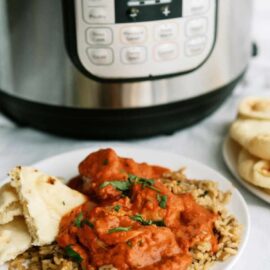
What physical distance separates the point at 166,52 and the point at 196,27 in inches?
2.0

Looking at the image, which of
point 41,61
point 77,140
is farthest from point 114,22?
point 77,140

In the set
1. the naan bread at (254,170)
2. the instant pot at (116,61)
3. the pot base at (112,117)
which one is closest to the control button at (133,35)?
the instant pot at (116,61)

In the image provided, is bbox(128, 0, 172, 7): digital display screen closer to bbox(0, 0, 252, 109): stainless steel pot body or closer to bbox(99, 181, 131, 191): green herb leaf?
bbox(0, 0, 252, 109): stainless steel pot body

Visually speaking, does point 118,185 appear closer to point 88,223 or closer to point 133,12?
point 88,223

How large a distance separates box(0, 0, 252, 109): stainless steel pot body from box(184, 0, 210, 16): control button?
32 millimetres

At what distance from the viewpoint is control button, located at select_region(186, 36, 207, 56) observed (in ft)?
2.72

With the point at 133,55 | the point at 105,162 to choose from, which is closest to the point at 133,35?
the point at 133,55

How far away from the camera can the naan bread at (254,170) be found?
76cm

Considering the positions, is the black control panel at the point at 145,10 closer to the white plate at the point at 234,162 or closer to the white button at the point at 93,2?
the white button at the point at 93,2

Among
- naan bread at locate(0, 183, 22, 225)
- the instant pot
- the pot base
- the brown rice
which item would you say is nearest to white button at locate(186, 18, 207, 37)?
the instant pot

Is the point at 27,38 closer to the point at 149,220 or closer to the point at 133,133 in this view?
the point at 133,133

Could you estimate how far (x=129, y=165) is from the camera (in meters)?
0.76

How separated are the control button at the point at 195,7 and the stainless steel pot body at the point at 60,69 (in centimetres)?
3

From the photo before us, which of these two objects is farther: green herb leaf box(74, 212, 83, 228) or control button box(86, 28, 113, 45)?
control button box(86, 28, 113, 45)
